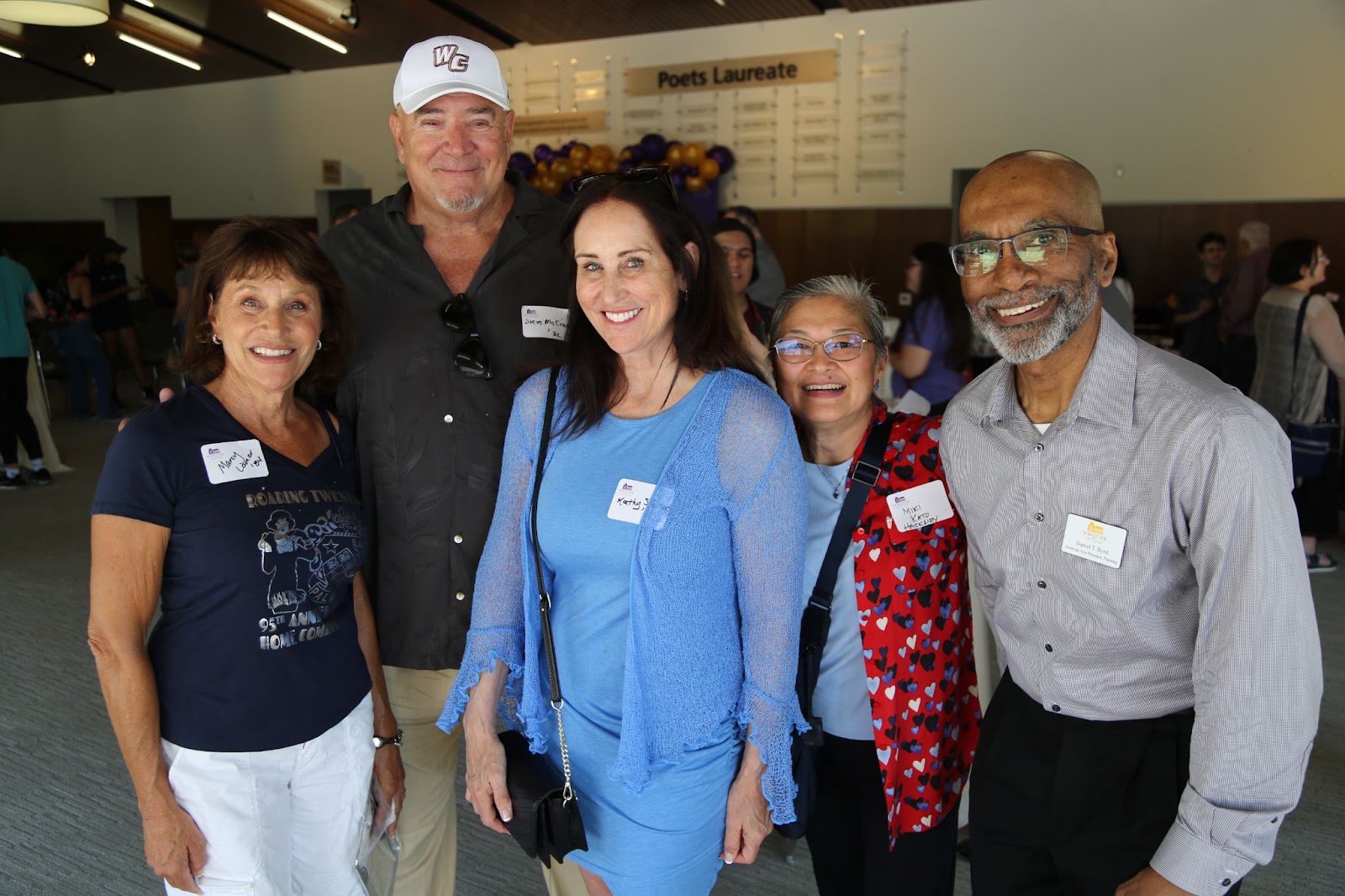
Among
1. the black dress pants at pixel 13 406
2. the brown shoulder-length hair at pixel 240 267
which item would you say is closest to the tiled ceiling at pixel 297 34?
the black dress pants at pixel 13 406

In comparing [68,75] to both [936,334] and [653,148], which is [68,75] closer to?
[653,148]

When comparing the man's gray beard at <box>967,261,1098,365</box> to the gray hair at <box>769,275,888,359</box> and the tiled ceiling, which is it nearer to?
the gray hair at <box>769,275,888,359</box>

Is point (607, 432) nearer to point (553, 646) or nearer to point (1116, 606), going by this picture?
point (553, 646)

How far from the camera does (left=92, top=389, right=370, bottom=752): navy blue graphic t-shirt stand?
5.43 feet

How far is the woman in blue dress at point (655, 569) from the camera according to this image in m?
1.58

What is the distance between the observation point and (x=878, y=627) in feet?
5.97

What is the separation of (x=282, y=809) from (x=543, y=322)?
113 cm

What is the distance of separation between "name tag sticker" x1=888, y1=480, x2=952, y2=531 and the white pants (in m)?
1.15

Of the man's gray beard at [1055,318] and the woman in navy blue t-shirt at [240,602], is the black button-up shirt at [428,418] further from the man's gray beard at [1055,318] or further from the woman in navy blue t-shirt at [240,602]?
the man's gray beard at [1055,318]

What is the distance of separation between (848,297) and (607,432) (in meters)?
0.63

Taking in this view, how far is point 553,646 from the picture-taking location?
170 centimetres

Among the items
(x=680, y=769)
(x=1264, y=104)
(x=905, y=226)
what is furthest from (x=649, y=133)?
(x=680, y=769)

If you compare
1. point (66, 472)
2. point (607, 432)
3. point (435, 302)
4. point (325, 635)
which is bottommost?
point (66, 472)

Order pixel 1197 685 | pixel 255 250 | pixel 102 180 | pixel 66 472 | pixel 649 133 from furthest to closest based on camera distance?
pixel 102 180 < pixel 649 133 < pixel 66 472 < pixel 255 250 < pixel 1197 685
